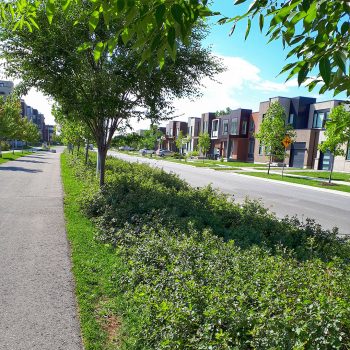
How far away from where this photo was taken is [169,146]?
319 feet

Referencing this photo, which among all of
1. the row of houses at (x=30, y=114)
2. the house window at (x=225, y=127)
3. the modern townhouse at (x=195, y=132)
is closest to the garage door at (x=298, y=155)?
the house window at (x=225, y=127)

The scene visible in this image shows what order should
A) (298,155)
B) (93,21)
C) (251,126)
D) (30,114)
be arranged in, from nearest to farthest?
(93,21), (298,155), (251,126), (30,114)

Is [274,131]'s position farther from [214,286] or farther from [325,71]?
[325,71]

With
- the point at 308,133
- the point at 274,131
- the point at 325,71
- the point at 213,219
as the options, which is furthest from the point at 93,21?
the point at 308,133

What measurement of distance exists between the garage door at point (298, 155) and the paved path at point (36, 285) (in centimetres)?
3638

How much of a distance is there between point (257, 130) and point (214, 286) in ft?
158

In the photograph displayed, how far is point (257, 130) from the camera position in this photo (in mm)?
49938

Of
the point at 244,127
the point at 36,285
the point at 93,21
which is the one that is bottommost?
the point at 36,285

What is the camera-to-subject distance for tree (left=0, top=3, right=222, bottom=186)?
9688 millimetres

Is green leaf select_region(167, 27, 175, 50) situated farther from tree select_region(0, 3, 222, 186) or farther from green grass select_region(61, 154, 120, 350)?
tree select_region(0, 3, 222, 186)

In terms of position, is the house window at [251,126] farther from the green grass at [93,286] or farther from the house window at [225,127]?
the green grass at [93,286]

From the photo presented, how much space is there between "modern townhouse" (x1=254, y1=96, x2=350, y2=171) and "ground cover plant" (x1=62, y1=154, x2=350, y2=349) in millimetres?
32248

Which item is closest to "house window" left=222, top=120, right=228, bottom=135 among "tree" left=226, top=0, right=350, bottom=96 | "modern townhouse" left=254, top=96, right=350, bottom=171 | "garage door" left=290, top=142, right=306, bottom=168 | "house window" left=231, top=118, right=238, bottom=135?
"house window" left=231, top=118, right=238, bottom=135

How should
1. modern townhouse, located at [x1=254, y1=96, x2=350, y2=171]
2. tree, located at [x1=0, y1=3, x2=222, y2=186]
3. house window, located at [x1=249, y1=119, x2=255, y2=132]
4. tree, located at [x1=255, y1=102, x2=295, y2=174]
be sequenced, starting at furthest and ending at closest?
house window, located at [x1=249, y1=119, x2=255, y2=132] < modern townhouse, located at [x1=254, y1=96, x2=350, y2=171] < tree, located at [x1=255, y1=102, x2=295, y2=174] < tree, located at [x1=0, y1=3, x2=222, y2=186]
